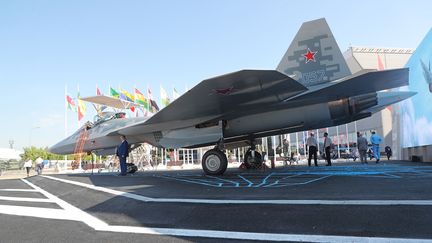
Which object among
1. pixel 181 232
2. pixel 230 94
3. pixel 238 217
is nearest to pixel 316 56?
pixel 230 94

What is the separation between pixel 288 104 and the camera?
1048 centimetres

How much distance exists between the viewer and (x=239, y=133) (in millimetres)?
11391

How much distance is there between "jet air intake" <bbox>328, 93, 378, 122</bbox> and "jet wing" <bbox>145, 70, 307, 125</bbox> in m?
1.70

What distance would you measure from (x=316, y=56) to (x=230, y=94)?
360 cm

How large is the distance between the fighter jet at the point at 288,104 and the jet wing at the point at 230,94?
3 cm

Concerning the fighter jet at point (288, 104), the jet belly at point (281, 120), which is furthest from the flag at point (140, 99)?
the jet belly at point (281, 120)

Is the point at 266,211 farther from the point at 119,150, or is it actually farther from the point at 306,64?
the point at 119,150

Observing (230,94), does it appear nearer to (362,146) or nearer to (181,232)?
(181,232)

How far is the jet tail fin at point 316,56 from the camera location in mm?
10852

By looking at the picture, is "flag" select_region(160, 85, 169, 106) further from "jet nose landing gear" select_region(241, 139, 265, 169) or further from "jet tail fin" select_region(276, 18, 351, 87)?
"jet tail fin" select_region(276, 18, 351, 87)

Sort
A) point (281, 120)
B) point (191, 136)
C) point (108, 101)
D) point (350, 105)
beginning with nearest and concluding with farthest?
point (350, 105)
point (281, 120)
point (191, 136)
point (108, 101)

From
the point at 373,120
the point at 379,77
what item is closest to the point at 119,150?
the point at 379,77

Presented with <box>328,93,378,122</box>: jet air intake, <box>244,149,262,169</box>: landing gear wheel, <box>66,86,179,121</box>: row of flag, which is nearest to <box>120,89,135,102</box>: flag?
<box>66,86,179,121</box>: row of flag

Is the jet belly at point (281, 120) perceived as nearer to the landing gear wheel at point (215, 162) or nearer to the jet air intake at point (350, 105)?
the jet air intake at point (350, 105)
